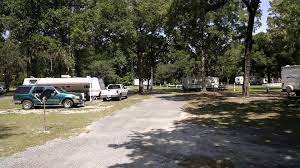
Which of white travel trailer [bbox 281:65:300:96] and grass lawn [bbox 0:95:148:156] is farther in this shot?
white travel trailer [bbox 281:65:300:96]

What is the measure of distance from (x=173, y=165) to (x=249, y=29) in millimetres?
23838

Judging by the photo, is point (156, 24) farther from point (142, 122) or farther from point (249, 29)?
point (142, 122)

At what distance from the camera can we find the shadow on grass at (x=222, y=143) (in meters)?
10.6

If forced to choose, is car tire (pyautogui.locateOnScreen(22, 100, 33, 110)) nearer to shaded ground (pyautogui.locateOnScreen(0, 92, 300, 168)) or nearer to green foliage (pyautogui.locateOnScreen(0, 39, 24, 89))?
shaded ground (pyautogui.locateOnScreen(0, 92, 300, 168))

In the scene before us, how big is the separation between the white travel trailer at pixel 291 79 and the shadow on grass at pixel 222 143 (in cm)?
1339

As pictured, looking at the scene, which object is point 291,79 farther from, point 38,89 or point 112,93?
point 38,89

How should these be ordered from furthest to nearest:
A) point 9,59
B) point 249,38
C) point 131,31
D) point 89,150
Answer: point 9,59 → point 131,31 → point 249,38 → point 89,150

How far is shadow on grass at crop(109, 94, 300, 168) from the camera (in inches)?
419

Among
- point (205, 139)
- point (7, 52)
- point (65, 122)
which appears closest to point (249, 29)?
point (65, 122)

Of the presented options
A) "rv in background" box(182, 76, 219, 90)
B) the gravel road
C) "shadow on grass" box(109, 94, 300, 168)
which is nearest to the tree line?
"rv in background" box(182, 76, 219, 90)

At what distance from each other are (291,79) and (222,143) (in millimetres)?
23570

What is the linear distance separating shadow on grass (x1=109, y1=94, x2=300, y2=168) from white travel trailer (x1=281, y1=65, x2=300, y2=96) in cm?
1339

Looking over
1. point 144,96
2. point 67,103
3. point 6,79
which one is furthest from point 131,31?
point 6,79

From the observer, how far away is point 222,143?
44.7 ft
